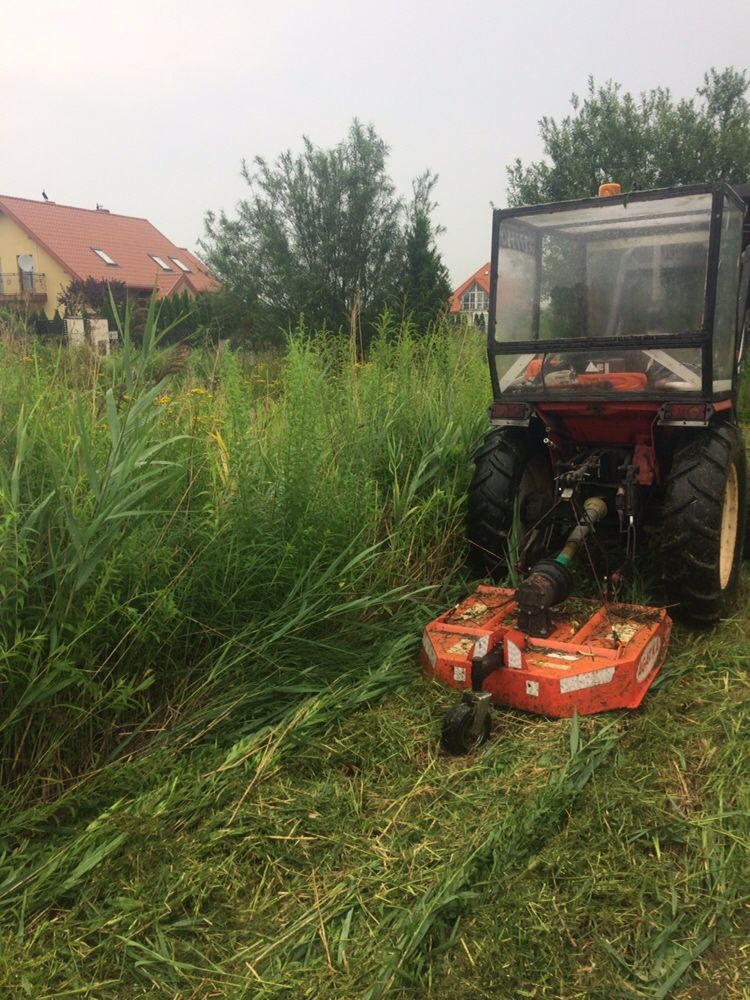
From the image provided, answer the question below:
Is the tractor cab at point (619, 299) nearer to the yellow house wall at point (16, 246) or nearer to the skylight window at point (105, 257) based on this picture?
the yellow house wall at point (16, 246)

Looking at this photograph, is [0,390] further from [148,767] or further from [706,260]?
[706,260]

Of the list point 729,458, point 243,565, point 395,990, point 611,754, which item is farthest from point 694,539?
point 395,990

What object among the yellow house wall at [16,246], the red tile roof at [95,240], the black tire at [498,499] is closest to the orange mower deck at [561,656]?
the black tire at [498,499]

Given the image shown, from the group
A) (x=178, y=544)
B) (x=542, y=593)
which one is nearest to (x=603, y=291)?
(x=542, y=593)

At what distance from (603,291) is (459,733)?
2244 millimetres

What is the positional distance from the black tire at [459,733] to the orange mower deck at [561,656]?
0.28 metres

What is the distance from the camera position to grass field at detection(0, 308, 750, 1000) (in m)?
2.00

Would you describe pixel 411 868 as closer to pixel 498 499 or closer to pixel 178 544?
pixel 178 544

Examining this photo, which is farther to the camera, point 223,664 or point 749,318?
point 749,318

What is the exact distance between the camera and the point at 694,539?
3516mm

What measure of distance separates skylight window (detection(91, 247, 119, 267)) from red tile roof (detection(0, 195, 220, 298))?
0.32ft

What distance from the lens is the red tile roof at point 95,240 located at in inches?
1082

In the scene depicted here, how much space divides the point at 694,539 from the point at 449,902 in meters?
2.04

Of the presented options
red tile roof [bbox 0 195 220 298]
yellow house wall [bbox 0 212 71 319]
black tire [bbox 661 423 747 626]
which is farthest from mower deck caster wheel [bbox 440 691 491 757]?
red tile roof [bbox 0 195 220 298]
